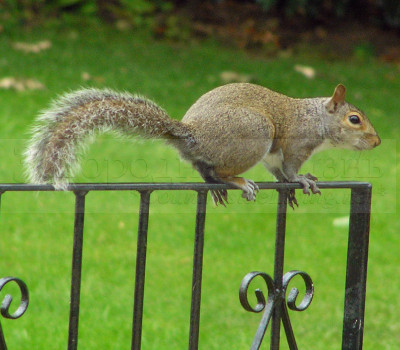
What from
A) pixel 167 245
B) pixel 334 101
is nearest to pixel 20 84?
pixel 167 245

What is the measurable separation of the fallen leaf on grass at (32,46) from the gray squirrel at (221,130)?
4126 mm

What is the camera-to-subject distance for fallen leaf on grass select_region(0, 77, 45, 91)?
17.0 ft

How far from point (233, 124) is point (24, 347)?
1.05 meters

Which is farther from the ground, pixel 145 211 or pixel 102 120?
pixel 102 120

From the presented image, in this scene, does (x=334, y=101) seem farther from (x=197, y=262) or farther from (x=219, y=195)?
(x=197, y=262)

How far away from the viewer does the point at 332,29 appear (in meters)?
7.50

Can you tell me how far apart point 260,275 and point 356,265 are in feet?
0.81

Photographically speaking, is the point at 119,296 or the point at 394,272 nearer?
the point at 119,296

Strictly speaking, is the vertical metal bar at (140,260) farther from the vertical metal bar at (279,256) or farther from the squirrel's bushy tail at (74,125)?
the vertical metal bar at (279,256)

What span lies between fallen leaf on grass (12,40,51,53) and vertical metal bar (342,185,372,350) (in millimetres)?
4892

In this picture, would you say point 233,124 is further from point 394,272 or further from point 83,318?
point 394,272

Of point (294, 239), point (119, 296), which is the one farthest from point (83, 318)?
point (294, 239)

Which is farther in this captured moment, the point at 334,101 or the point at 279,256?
the point at 334,101

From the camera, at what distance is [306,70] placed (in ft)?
20.7
